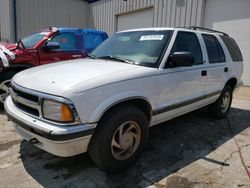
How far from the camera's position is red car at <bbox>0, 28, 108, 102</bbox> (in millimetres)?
4879

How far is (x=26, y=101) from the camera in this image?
2.70 m

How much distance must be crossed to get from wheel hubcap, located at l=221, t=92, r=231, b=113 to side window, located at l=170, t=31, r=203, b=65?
1.47 metres

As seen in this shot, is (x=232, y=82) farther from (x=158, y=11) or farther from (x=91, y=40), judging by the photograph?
(x=158, y=11)

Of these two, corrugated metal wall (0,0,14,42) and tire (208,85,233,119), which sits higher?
corrugated metal wall (0,0,14,42)

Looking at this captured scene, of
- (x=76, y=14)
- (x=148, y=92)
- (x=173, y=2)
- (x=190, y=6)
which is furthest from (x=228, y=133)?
(x=76, y=14)

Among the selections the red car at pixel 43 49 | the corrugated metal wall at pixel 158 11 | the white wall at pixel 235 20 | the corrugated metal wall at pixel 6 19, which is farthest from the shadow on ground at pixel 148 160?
the corrugated metal wall at pixel 6 19

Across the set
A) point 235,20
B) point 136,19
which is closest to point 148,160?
point 235,20

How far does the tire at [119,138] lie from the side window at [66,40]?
3780 mm

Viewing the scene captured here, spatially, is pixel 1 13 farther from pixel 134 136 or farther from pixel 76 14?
pixel 134 136

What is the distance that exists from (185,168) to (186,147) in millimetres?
663

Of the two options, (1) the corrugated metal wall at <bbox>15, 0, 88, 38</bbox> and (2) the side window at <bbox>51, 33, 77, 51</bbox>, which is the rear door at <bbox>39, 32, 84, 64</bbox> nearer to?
(2) the side window at <bbox>51, 33, 77, 51</bbox>

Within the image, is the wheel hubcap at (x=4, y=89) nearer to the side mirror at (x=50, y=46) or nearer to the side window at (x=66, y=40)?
the side mirror at (x=50, y=46)

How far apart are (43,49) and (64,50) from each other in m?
0.59

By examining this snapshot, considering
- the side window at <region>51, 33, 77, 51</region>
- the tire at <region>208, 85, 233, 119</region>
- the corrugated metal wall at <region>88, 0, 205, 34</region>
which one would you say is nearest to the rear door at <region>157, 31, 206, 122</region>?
the tire at <region>208, 85, 233, 119</region>
